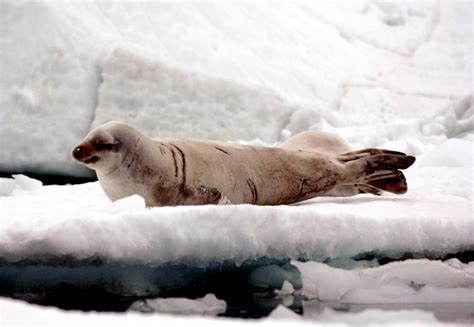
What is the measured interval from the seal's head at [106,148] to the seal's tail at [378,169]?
876 mm

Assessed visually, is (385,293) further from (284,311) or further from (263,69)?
(263,69)

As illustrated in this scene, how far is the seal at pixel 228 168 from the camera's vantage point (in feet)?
6.94

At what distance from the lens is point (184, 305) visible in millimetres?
1479

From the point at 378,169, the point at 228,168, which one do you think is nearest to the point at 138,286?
the point at 228,168

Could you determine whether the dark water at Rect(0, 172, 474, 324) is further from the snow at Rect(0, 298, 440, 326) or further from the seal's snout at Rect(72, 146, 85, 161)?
the seal's snout at Rect(72, 146, 85, 161)

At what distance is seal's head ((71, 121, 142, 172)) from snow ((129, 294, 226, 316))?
67 cm

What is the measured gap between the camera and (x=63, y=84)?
431cm

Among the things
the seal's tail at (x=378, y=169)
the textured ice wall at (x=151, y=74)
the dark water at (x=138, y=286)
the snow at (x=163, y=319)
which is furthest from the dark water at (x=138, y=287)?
the textured ice wall at (x=151, y=74)

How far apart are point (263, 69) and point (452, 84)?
71.0 inches

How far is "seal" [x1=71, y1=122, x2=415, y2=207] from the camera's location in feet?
6.94

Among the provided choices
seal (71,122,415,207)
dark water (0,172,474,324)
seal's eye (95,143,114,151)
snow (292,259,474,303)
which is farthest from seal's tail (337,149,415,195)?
dark water (0,172,474,324)

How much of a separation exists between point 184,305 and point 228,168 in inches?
36.9

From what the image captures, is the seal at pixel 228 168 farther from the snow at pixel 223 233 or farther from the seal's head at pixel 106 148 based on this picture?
the snow at pixel 223 233

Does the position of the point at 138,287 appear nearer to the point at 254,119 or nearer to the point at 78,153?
the point at 78,153
